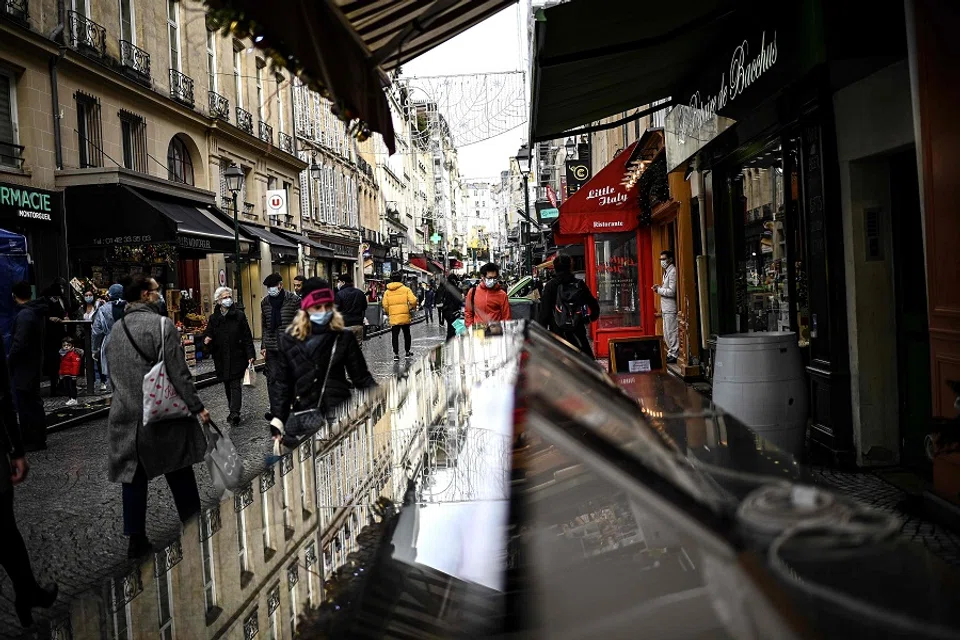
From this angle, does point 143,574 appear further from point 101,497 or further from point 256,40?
point 101,497

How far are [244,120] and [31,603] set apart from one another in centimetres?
2579

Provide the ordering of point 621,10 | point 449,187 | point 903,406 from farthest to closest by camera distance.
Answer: point 449,187, point 903,406, point 621,10

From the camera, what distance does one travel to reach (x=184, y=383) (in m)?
4.81

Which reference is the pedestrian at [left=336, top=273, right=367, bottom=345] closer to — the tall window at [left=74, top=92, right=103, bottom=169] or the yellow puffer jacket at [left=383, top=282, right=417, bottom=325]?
the yellow puffer jacket at [left=383, top=282, right=417, bottom=325]

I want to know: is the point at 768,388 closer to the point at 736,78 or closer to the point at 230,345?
the point at 736,78

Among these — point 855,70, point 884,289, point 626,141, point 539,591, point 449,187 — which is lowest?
point 539,591

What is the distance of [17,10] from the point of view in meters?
15.4

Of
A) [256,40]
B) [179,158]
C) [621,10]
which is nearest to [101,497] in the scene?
[256,40]

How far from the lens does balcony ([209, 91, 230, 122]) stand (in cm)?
2456

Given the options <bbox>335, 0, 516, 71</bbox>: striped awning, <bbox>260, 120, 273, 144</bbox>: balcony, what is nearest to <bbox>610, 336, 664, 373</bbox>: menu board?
<bbox>335, 0, 516, 71</bbox>: striped awning

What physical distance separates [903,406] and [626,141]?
47.0 ft

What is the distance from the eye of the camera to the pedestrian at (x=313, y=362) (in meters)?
5.39

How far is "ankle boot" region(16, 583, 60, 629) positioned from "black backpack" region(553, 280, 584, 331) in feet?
20.5

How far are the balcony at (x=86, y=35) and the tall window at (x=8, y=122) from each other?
2.03m
